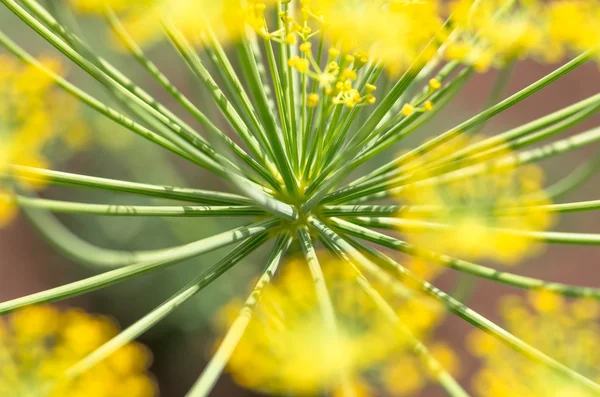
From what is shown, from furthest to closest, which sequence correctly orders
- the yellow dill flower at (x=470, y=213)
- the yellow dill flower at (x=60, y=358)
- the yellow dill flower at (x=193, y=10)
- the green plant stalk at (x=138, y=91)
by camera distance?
the yellow dill flower at (x=60, y=358) → the yellow dill flower at (x=470, y=213) → the green plant stalk at (x=138, y=91) → the yellow dill flower at (x=193, y=10)

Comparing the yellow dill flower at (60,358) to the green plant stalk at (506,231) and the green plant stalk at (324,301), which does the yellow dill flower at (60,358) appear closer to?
the green plant stalk at (324,301)

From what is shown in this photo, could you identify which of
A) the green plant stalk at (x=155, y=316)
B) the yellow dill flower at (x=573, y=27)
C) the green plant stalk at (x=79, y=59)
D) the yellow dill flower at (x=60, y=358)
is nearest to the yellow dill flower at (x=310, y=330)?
the green plant stalk at (x=155, y=316)

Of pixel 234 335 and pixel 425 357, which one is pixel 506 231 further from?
pixel 234 335

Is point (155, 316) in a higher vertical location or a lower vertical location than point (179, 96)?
lower

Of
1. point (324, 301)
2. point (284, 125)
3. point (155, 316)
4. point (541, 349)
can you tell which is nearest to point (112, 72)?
point (284, 125)

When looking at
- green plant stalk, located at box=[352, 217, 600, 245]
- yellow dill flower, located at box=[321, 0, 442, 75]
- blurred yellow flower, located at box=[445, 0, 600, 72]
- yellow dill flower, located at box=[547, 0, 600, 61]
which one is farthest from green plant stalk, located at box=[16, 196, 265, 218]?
yellow dill flower, located at box=[547, 0, 600, 61]

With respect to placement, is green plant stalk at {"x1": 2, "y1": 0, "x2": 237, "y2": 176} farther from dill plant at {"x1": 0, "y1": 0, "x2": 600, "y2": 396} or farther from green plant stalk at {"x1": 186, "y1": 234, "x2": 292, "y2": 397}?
green plant stalk at {"x1": 186, "y1": 234, "x2": 292, "y2": 397}
